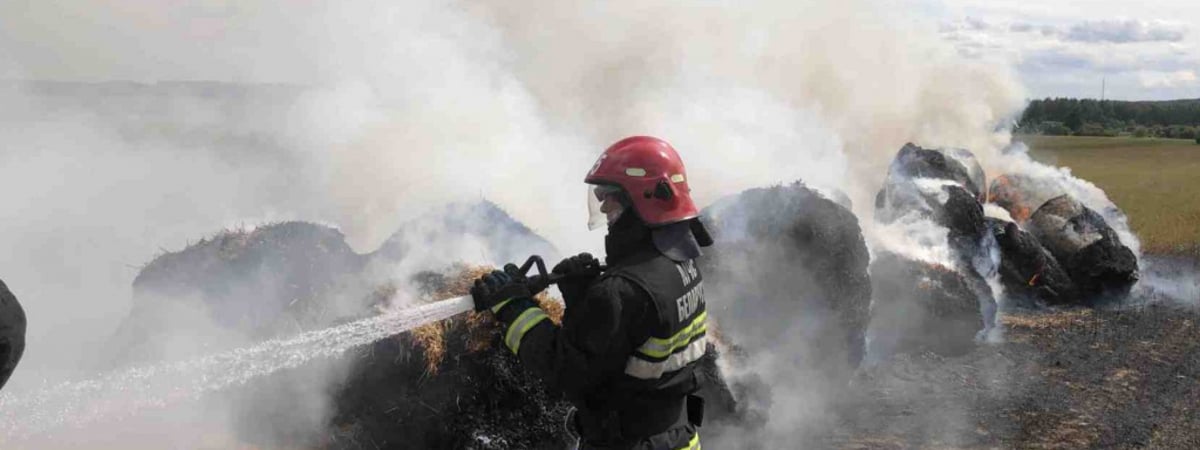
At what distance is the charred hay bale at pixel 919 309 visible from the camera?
11.3 metres

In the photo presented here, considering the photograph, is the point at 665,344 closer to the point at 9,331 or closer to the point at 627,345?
the point at 627,345

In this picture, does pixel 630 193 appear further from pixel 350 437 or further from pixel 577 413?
pixel 350 437

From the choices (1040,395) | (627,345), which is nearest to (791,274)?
(1040,395)

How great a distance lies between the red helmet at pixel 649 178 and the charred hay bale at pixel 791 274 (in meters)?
4.22

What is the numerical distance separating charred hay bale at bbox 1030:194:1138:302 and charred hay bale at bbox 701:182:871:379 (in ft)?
27.7

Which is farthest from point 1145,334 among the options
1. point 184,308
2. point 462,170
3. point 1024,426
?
point 184,308

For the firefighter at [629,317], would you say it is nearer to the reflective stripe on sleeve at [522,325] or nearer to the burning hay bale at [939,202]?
the reflective stripe on sleeve at [522,325]

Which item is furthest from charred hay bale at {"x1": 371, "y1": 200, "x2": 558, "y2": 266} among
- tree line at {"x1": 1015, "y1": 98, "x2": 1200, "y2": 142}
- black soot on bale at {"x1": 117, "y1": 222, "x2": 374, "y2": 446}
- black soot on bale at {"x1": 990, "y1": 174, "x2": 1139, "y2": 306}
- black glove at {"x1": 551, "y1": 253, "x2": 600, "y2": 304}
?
tree line at {"x1": 1015, "y1": 98, "x2": 1200, "y2": 142}

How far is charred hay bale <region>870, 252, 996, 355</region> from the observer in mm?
11281

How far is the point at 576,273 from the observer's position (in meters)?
3.56

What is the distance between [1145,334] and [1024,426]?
5569 millimetres

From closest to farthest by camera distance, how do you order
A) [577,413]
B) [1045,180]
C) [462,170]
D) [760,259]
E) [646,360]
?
[646,360] < [577,413] < [760,259] < [462,170] < [1045,180]

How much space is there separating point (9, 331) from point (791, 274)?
6901 mm

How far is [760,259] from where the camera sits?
8.15m
